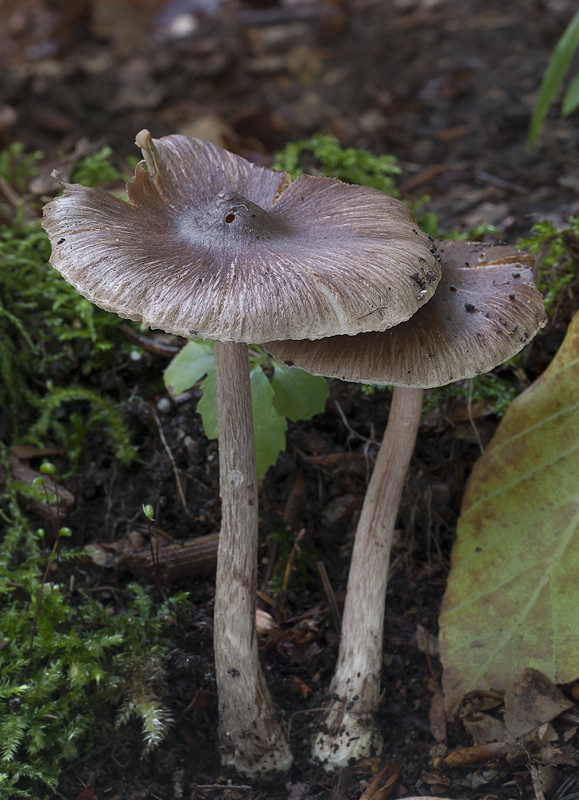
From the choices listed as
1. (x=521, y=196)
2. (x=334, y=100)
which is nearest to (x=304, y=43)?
(x=334, y=100)

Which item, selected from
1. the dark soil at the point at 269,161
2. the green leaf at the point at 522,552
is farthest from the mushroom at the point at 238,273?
the green leaf at the point at 522,552

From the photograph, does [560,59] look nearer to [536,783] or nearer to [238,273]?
[238,273]

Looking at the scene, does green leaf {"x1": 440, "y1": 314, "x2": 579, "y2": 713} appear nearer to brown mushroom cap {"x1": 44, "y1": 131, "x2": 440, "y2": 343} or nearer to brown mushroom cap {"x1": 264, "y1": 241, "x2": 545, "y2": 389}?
brown mushroom cap {"x1": 264, "y1": 241, "x2": 545, "y2": 389}

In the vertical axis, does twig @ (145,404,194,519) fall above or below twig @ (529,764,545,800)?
above

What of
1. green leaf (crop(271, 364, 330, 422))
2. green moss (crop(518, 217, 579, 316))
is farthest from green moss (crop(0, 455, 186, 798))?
green moss (crop(518, 217, 579, 316))

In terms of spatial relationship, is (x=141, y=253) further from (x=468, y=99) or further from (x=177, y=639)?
(x=468, y=99)

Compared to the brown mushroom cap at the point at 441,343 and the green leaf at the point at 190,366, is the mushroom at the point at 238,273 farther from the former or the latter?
the green leaf at the point at 190,366
